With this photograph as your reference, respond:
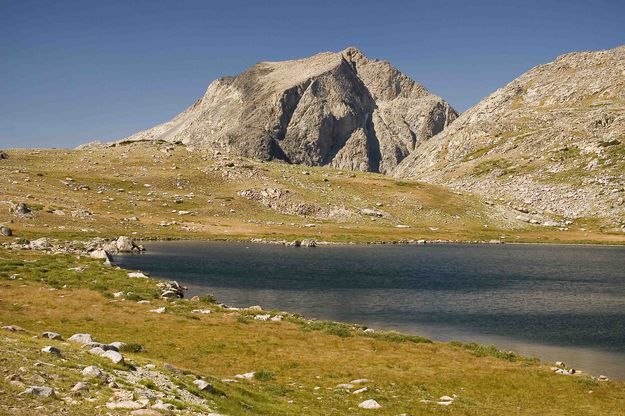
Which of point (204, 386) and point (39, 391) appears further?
point (204, 386)

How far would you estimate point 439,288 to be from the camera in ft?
269

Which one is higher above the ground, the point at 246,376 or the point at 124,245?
the point at 124,245

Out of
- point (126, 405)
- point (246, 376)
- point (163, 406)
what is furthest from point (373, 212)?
point (126, 405)

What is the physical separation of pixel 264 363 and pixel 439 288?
48856mm

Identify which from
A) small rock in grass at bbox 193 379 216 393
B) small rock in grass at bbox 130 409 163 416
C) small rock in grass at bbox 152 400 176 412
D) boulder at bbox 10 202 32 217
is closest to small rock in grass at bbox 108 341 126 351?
small rock in grass at bbox 193 379 216 393

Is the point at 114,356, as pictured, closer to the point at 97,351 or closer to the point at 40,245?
the point at 97,351

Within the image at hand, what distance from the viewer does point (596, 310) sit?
67.8m

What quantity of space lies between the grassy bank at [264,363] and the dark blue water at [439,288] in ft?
30.7

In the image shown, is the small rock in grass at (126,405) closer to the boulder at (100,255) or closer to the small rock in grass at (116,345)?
the small rock in grass at (116,345)

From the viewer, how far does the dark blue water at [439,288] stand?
5488 centimetres

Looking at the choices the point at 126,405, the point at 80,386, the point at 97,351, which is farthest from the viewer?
the point at 97,351

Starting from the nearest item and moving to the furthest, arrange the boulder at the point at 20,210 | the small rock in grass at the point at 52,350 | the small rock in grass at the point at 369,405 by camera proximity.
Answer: the small rock in grass at the point at 52,350 → the small rock in grass at the point at 369,405 → the boulder at the point at 20,210

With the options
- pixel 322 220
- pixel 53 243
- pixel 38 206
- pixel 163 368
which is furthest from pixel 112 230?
pixel 163 368

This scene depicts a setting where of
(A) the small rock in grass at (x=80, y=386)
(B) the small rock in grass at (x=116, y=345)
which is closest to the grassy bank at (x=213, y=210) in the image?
(B) the small rock in grass at (x=116, y=345)
